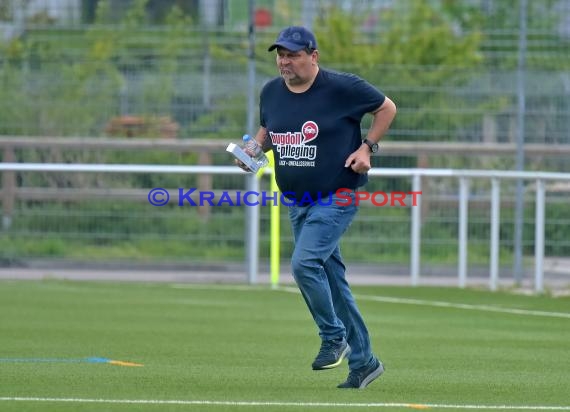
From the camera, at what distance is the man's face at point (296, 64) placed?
7930mm

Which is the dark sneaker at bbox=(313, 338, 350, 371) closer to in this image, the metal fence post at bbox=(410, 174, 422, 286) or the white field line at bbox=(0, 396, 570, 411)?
the white field line at bbox=(0, 396, 570, 411)

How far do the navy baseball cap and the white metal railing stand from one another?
8409 millimetres

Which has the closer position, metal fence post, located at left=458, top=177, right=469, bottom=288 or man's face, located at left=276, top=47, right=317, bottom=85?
man's face, located at left=276, top=47, right=317, bottom=85

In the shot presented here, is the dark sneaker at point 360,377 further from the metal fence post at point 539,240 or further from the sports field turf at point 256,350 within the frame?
the metal fence post at point 539,240

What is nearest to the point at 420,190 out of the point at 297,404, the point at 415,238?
the point at 415,238

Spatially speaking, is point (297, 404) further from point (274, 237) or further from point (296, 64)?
point (274, 237)

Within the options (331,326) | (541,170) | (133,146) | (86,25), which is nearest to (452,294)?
(541,170)

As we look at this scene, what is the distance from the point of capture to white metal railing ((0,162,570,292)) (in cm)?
1628

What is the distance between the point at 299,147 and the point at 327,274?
720mm

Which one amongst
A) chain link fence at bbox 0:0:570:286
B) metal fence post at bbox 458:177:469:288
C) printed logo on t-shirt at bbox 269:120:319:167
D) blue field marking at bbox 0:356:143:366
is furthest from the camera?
chain link fence at bbox 0:0:570:286

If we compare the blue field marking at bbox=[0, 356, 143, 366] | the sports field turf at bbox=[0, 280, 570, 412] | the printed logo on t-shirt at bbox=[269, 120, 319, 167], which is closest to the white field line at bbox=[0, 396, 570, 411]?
the sports field turf at bbox=[0, 280, 570, 412]

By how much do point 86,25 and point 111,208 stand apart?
2.77 meters

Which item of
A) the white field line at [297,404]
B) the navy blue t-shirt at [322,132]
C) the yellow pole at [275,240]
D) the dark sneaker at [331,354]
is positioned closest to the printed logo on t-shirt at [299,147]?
the navy blue t-shirt at [322,132]

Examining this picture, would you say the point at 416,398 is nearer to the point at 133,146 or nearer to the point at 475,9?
the point at 133,146
